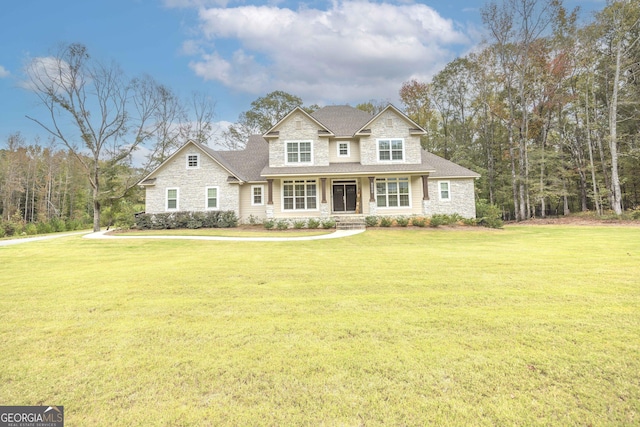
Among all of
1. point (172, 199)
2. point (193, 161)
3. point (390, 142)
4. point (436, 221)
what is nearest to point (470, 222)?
point (436, 221)

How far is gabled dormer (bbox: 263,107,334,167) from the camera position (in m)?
20.3

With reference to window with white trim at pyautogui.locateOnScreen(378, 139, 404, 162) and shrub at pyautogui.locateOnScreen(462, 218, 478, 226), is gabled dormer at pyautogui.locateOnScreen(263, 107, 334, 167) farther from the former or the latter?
shrub at pyautogui.locateOnScreen(462, 218, 478, 226)

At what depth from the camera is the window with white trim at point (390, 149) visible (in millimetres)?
20625

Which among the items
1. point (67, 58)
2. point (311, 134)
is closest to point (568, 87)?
point (311, 134)

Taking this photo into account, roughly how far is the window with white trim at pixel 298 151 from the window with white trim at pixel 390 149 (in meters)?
5.07

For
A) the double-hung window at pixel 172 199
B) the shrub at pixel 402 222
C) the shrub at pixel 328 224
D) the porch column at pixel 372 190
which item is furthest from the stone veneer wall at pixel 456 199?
the double-hung window at pixel 172 199

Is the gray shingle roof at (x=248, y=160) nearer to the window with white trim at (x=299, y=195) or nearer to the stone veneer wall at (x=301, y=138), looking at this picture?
the window with white trim at (x=299, y=195)

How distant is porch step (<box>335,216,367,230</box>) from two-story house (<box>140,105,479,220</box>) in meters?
1.38

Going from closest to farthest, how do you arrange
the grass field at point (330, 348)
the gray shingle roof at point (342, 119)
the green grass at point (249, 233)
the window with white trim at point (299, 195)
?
the grass field at point (330, 348) → the green grass at point (249, 233) → the window with white trim at point (299, 195) → the gray shingle roof at point (342, 119)

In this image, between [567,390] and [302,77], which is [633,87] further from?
[567,390]

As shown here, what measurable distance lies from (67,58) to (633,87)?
45647 millimetres

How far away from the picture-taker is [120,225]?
2056 cm

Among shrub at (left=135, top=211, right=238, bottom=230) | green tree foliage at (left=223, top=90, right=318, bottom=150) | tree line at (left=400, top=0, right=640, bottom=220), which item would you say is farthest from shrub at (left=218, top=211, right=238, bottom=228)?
tree line at (left=400, top=0, right=640, bottom=220)

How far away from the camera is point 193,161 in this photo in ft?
68.4
